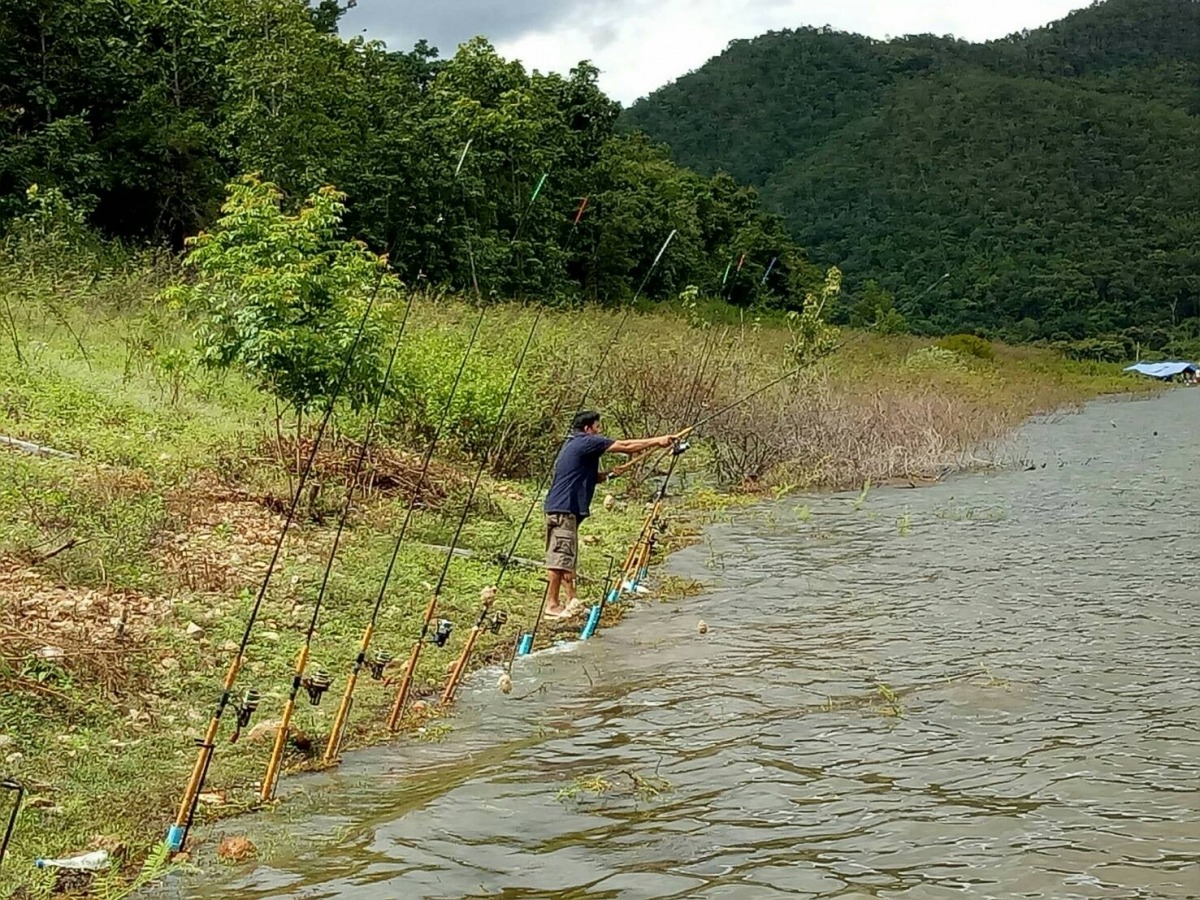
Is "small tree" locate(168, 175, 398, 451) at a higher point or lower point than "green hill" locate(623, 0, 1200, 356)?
lower

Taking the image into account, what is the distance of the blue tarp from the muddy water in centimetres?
5636

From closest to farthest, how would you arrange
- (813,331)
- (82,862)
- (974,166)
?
(82,862) → (813,331) → (974,166)

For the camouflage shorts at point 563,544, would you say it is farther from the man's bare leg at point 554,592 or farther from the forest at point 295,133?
the forest at point 295,133

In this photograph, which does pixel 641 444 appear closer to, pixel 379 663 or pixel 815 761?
pixel 379 663

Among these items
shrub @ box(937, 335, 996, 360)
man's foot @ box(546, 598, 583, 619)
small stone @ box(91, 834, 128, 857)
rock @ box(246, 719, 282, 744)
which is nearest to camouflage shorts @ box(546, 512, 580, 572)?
man's foot @ box(546, 598, 583, 619)

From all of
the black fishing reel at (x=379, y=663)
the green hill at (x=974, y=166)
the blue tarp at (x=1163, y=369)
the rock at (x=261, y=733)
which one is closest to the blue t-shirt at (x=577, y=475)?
the black fishing reel at (x=379, y=663)

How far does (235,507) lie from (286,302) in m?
1.88

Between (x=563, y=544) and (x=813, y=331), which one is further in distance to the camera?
(x=813, y=331)

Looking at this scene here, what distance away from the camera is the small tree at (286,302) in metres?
11.3

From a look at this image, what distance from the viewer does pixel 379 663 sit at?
7.48 metres

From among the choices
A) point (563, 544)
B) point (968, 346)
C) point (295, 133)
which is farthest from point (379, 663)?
point (968, 346)

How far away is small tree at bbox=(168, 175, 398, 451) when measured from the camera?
11258 mm

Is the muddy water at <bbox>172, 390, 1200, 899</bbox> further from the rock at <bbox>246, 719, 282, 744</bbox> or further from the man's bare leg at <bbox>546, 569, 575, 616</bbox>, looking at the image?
the man's bare leg at <bbox>546, 569, 575, 616</bbox>

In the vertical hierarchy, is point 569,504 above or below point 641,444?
below
